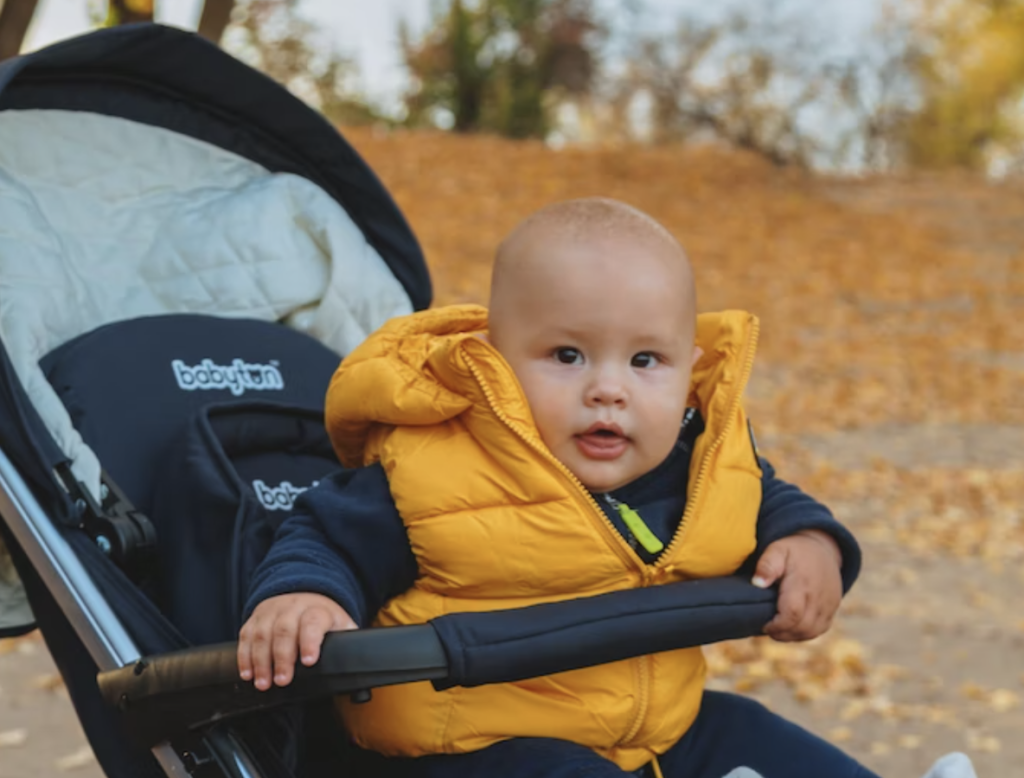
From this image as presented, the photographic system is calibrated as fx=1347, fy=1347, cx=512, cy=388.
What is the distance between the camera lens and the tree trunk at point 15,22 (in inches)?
220

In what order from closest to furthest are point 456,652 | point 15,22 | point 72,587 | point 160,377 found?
point 456,652
point 72,587
point 160,377
point 15,22

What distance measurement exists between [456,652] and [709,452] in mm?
596

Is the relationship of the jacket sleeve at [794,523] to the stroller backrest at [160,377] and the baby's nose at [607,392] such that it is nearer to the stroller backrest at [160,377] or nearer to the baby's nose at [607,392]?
the baby's nose at [607,392]

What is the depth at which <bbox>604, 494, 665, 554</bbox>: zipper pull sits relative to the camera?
6.44ft

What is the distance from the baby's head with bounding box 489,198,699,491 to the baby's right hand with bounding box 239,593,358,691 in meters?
0.43

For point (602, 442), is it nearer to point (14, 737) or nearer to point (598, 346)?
point (598, 346)

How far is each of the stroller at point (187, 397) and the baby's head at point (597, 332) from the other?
0.26 meters

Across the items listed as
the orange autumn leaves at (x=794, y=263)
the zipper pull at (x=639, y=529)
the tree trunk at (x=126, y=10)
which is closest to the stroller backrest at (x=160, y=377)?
the zipper pull at (x=639, y=529)

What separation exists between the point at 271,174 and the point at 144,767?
1390 mm

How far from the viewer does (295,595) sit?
1743 millimetres

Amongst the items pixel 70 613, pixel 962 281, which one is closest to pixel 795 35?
pixel 962 281

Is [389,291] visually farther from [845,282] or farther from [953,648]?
[845,282]

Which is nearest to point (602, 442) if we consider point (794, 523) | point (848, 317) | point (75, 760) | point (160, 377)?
point (794, 523)

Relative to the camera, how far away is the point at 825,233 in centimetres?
1455
